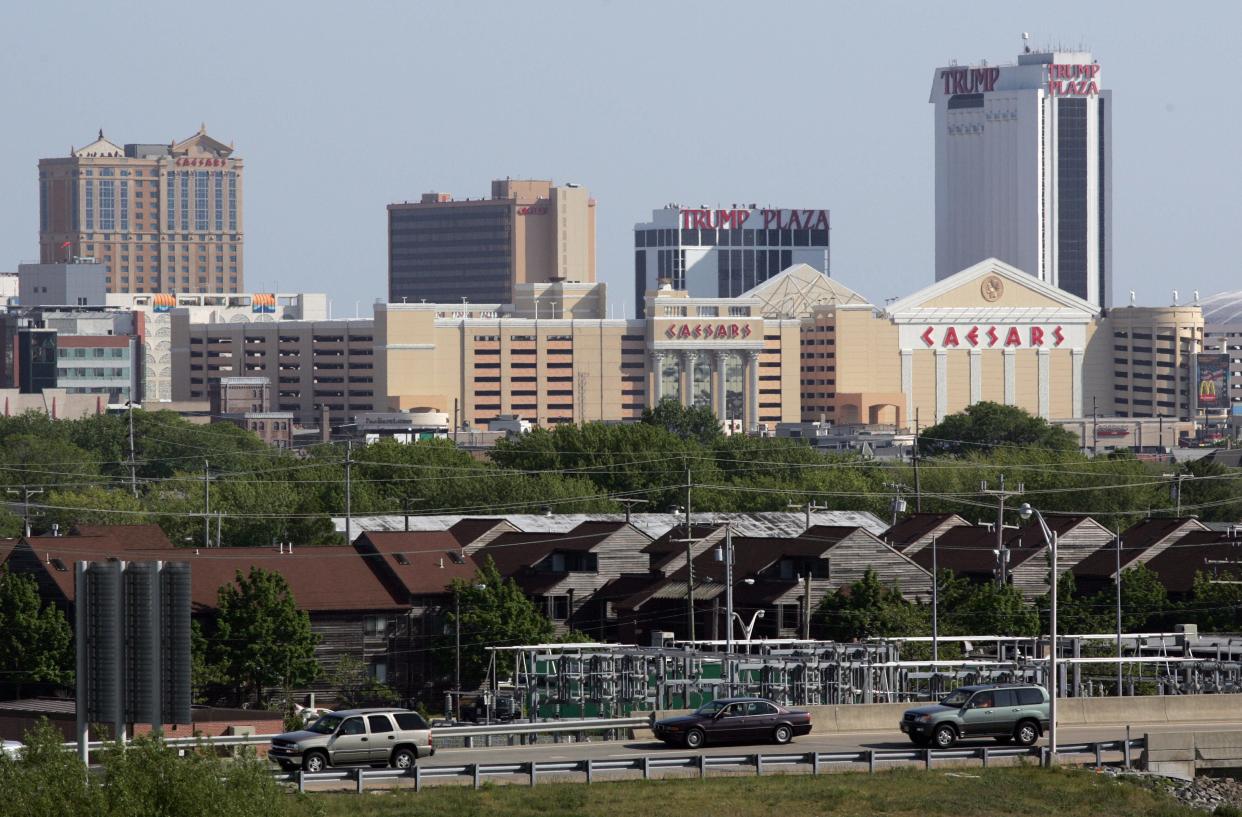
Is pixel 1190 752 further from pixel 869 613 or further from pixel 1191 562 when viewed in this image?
pixel 1191 562

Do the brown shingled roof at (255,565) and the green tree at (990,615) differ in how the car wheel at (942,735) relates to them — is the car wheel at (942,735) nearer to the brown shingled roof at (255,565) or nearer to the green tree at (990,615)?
the brown shingled roof at (255,565)

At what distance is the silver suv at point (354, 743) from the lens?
49.7m

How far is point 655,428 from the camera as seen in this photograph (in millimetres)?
182500

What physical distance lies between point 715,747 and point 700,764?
491 centimetres

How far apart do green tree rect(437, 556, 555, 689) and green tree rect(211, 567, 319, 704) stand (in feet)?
23.2

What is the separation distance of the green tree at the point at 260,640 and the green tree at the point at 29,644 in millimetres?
4984

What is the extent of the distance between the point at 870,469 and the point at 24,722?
12396 cm

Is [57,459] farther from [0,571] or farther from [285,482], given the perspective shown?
[0,571]

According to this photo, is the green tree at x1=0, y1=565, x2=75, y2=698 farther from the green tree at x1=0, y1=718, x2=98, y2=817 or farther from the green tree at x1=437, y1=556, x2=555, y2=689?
the green tree at x1=0, y1=718, x2=98, y2=817

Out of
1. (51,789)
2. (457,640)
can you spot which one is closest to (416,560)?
(457,640)

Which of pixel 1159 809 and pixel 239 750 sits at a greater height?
pixel 239 750

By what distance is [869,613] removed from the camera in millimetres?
91688

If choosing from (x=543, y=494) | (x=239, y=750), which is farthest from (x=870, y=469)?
(x=239, y=750)

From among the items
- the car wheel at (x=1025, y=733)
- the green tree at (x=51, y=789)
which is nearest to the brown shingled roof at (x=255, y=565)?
the car wheel at (x=1025, y=733)
